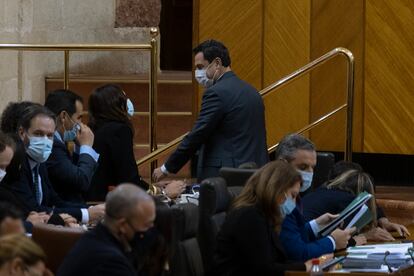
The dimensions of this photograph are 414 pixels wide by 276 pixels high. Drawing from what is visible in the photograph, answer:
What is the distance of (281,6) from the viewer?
13.6 metres

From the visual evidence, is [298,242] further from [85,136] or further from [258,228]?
[85,136]

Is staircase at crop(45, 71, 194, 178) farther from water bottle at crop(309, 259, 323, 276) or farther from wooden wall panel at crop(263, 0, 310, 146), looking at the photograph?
water bottle at crop(309, 259, 323, 276)

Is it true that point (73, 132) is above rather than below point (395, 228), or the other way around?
above

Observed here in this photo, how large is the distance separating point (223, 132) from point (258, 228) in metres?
2.62

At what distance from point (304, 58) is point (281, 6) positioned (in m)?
0.52

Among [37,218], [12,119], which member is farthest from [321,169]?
[37,218]

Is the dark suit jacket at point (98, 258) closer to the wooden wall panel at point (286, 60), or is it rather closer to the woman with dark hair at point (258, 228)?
the woman with dark hair at point (258, 228)

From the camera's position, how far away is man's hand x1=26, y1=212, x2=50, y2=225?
7.91 metres

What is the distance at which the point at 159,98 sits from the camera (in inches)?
568

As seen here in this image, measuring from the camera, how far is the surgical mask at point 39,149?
8336mm

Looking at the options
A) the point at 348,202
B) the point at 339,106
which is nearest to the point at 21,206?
the point at 348,202

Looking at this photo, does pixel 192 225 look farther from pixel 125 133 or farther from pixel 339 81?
pixel 339 81

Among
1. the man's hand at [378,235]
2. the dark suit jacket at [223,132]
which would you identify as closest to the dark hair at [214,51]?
the dark suit jacket at [223,132]

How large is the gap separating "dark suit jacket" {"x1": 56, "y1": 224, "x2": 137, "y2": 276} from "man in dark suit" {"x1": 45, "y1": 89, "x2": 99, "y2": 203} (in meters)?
2.82
